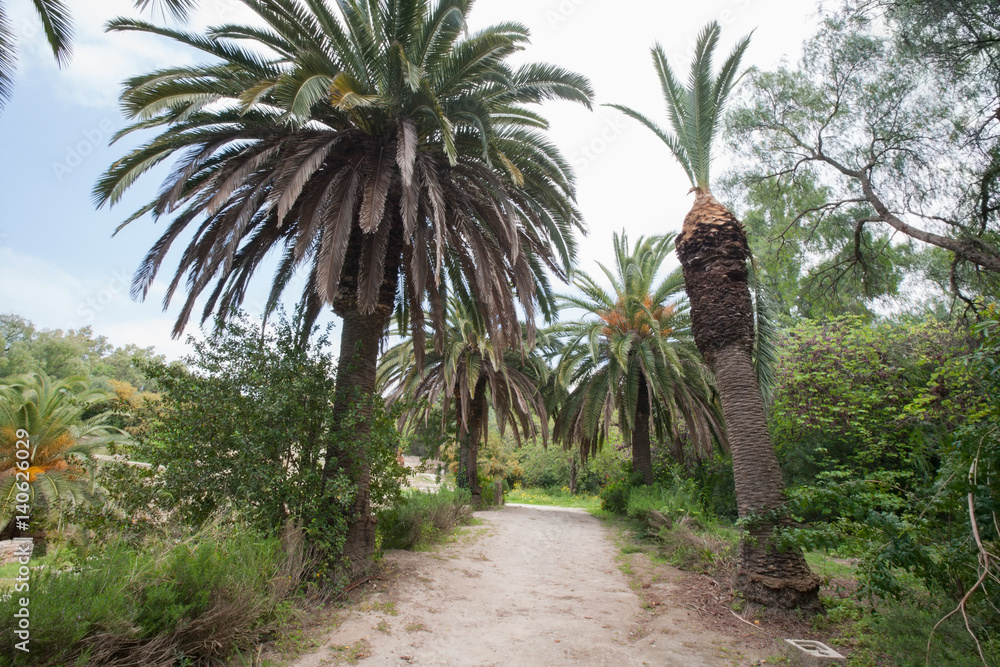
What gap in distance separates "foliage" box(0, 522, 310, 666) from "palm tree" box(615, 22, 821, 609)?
17.3 ft

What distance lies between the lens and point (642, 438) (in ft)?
50.9

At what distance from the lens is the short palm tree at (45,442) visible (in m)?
10.7

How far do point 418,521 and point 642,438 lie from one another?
28.2 feet

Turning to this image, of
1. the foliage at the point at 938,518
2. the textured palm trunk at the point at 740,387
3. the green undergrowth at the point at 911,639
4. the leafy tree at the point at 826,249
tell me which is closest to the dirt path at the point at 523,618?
the green undergrowth at the point at 911,639

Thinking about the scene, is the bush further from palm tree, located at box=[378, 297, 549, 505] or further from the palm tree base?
palm tree, located at box=[378, 297, 549, 505]

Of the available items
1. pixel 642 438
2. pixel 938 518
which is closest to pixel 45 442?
pixel 642 438

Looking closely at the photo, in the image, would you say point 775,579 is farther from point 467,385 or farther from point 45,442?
point 45,442

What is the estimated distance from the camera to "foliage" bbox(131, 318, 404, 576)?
5.55m

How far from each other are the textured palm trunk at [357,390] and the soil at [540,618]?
649mm

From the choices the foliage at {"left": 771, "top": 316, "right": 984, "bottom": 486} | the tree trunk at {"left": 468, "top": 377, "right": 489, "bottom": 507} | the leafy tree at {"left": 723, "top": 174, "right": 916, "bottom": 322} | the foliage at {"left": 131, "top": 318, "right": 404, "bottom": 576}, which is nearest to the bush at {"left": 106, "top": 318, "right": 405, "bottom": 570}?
the foliage at {"left": 131, "top": 318, "right": 404, "bottom": 576}

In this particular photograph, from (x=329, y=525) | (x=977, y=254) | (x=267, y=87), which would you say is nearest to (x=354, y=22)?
(x=267, y=87)

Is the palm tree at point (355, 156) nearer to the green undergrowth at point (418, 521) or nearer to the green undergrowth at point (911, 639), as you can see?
the green undergrowth at point (418, 521)

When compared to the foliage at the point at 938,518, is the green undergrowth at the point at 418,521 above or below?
below

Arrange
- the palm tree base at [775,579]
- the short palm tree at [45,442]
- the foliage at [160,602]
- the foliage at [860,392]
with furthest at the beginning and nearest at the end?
1. the short palm tree at [45,442]
2. the foliage at [860,392]
3. the palm tree base at [775,579]
4. the foliage at [160,602]
